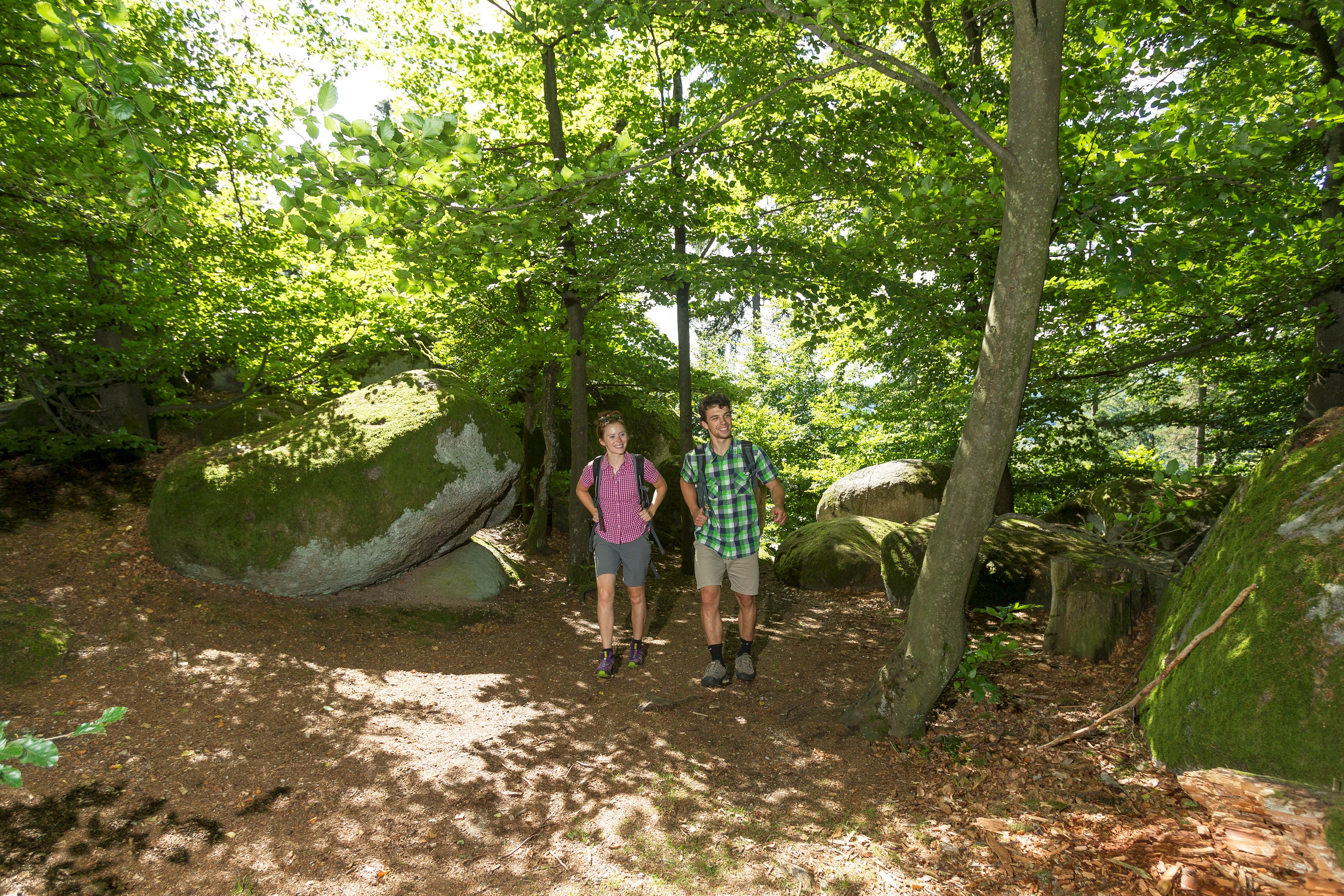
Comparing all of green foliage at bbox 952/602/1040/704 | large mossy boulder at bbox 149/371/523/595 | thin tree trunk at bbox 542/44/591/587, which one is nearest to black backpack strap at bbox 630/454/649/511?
green foliage at bbox 952/602/1040/704

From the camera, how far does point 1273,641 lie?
3.00m

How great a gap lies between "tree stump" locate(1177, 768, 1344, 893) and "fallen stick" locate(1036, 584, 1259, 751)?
0.75 meters

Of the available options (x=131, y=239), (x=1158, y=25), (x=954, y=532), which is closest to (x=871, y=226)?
(x=954, y=532)

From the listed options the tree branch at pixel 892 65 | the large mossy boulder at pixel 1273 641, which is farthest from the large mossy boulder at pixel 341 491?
the large mossy boulder at pixel 1273 641

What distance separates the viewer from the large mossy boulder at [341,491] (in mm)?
7203

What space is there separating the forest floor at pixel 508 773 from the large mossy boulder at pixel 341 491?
551mm

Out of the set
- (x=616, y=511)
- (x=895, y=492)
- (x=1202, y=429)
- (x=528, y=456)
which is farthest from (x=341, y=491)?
(x=1202, y=429)

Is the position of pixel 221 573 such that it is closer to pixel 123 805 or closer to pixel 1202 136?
pixel 123 805

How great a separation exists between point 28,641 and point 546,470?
7824 millimetres

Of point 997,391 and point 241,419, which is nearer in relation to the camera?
point 997,391

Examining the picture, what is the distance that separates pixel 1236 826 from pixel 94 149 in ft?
31.8

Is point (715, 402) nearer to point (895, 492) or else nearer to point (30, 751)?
point (30, 751)

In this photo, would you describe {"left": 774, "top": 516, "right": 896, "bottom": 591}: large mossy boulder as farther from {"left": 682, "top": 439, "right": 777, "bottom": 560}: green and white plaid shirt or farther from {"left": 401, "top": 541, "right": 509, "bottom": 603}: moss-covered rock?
{"left": 682, "top": 439, "right": 777, "bottom": 560}: green and white plaid shirt

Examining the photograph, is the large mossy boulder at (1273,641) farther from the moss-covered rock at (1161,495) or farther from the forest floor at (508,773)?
the moss-covered rock at (1161,495)
